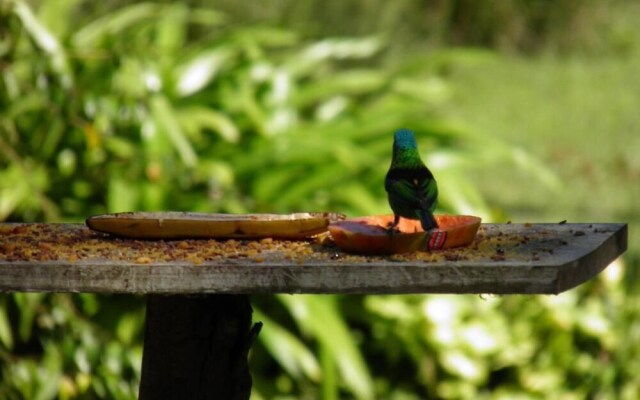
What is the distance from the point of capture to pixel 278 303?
4.23 metres

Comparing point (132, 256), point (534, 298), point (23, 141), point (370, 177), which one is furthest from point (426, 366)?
point (132, 256)

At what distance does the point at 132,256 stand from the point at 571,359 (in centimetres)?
286

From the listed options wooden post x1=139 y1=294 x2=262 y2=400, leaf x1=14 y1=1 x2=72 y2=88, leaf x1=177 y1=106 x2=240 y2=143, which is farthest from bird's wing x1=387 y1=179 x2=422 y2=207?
leaf x1=177 y1=106 x2=240 y2=143

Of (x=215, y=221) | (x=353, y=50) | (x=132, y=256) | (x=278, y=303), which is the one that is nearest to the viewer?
(x=132, y=256)

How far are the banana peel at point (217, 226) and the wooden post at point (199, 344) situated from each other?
0.39ft

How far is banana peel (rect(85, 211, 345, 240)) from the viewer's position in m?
1.98

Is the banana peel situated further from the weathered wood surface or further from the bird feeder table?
the weathered wood surface

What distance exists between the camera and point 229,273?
1649mm

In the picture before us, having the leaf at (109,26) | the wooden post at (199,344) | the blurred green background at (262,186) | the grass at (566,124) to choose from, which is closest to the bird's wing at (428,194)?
the wooden post at (199,344)

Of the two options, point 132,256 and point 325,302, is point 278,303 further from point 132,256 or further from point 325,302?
point 132,256

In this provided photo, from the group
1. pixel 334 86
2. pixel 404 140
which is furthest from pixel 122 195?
pixel 404 140

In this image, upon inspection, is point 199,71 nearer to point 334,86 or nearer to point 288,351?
point 334,86

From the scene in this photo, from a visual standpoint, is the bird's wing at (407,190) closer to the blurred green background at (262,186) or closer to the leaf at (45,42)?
the blurred green background at (262,186)

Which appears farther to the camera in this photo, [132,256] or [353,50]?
[353,50]
